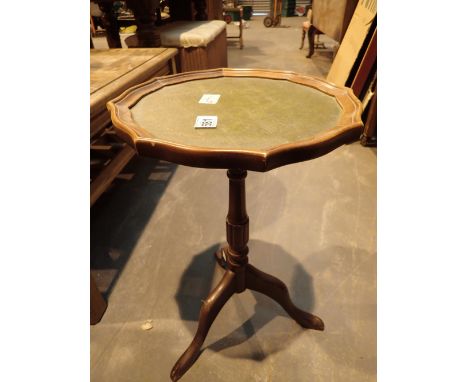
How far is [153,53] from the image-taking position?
7.36 feet

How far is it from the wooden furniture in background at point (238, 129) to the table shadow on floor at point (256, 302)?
0.09 metres

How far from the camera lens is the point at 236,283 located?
45.0 inches

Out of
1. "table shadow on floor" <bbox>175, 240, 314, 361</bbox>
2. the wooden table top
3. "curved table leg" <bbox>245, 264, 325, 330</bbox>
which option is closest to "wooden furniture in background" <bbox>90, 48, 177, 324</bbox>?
the wooden table top

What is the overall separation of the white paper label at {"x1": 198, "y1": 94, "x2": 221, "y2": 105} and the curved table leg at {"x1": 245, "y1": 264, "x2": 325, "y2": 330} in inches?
23.4

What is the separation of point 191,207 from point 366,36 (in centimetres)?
192

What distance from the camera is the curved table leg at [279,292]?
1155mm

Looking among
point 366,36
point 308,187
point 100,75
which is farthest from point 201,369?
point 366,36

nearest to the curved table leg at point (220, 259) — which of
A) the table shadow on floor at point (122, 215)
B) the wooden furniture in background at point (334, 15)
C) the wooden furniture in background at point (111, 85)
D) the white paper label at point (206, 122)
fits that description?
the table shadow on floor at point (122, 215)

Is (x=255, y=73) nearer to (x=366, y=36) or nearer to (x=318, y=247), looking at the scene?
(x=318, y=247)

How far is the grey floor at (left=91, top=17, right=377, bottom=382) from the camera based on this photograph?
1.09 metres

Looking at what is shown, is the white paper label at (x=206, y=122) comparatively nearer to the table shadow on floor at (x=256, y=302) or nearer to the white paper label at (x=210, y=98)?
the white paper label at (x=210, y=98)

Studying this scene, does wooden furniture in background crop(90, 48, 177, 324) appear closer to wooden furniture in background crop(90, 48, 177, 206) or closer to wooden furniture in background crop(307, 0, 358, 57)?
wooden furniture in background crop(90, 48, 177, 206)

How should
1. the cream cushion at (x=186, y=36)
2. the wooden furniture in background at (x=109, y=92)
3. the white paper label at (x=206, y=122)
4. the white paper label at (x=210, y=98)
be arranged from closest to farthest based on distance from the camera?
1. the white paper label at (x=206, y=122)
2. the white paper label at (x=210, y=98)
3. the wooden furniture in background at (x=109, y=92)
4. the cream cushion at (x=186, y=36)
